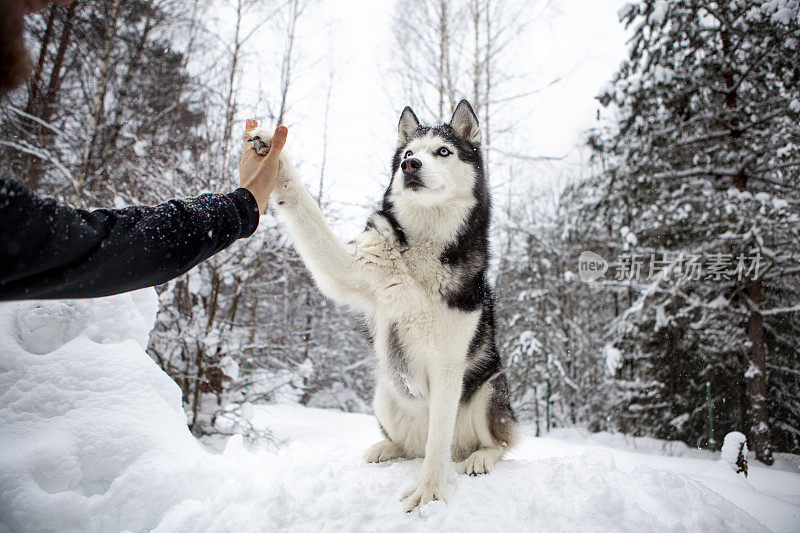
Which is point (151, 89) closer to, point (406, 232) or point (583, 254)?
point (406, 232)

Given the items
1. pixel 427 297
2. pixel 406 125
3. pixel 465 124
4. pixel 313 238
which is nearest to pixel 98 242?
pixel 313 238

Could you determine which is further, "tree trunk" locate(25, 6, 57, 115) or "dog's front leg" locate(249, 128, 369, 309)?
"tree trunk" locate(25, 6, 57, 115)

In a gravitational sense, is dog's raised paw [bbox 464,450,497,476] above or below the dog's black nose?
below

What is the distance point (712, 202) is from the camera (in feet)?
21.7

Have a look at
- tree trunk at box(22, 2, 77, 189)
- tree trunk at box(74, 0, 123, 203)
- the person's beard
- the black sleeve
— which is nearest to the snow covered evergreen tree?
the black sleeve

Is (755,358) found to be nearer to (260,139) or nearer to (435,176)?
(435,176)

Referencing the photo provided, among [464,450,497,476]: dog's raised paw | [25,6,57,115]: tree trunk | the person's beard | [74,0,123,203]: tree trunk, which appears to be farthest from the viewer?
[25,6,57,115]: tree trunk

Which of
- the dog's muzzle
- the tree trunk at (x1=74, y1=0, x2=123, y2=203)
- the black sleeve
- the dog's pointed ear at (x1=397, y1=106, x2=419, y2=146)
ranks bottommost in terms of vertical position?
the black sleeve

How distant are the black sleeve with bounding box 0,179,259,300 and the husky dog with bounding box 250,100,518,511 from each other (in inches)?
21.9

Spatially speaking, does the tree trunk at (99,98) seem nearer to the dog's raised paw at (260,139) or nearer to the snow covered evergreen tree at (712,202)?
the dog's raised paw at (260,139)

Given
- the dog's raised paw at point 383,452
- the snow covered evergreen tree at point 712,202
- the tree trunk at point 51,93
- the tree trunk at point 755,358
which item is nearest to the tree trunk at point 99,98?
the tree trunk at point 51,93

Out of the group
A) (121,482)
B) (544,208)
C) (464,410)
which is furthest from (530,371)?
(121,482)

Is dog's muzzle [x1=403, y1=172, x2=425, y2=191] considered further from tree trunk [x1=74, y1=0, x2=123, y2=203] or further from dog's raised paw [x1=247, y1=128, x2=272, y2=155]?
tree trunk [x1=74, y1=0, x2=123, y2=203]

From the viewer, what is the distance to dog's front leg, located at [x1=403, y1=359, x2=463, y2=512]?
5.72 ft
